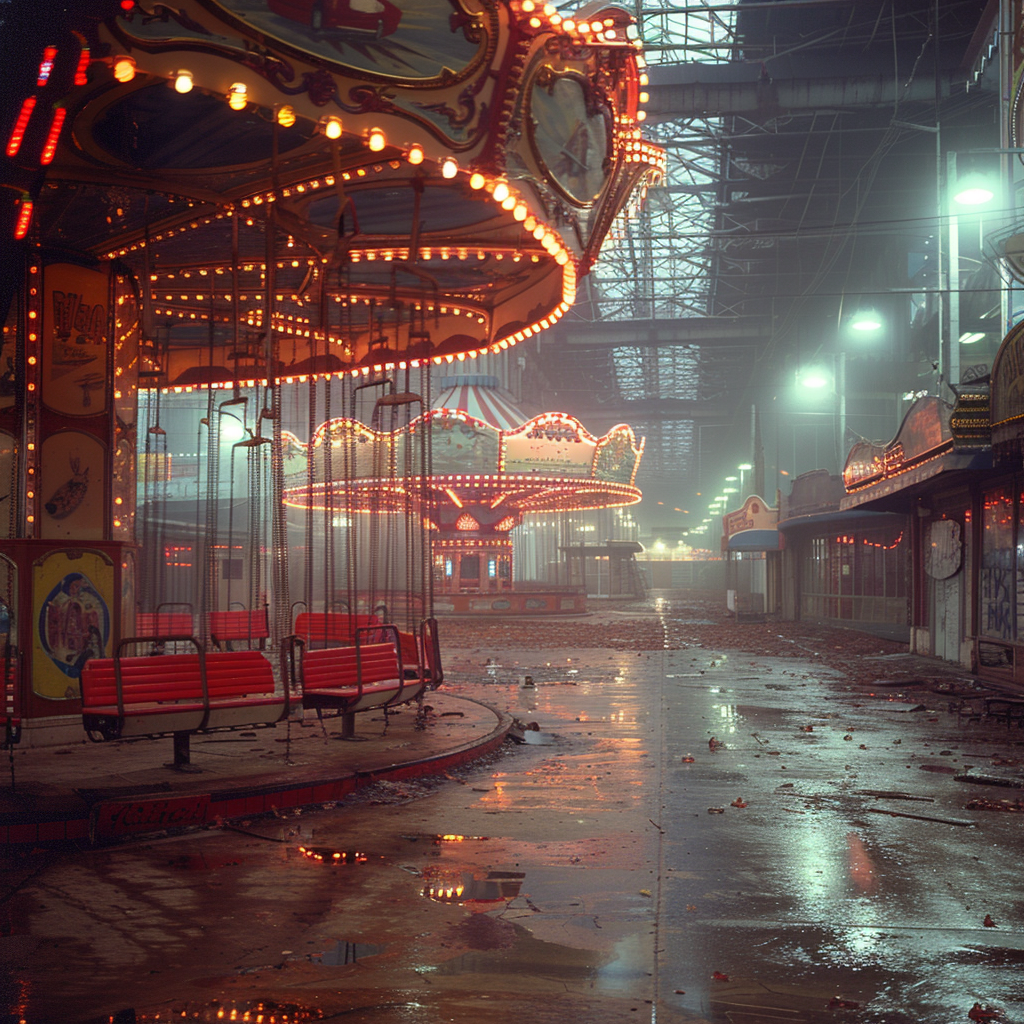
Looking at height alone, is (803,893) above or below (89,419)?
below

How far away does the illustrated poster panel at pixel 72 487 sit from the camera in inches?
415

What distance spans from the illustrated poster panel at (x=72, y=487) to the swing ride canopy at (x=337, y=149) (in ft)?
4.27

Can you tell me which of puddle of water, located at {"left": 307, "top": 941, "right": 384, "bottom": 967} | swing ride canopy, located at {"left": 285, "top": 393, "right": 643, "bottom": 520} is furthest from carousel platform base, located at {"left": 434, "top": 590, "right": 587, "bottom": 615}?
puddle of water, located at {"left": 307, "top": 941, "right": 384, "bottom": 967}

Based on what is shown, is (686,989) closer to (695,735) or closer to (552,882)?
(552,882)

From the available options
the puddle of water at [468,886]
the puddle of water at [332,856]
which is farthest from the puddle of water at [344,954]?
the puddle of water at [332,856]

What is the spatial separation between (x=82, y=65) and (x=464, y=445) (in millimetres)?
28231

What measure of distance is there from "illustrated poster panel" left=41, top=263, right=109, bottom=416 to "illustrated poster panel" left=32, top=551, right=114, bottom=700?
1554 millimetres

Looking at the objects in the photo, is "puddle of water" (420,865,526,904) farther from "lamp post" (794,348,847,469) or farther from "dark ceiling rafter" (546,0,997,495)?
"lamp post" (794,348,847,469)

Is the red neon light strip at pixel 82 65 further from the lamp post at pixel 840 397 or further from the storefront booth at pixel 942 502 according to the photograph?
the lamp post at pixel 840 397

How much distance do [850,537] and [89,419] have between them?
26.0 meters

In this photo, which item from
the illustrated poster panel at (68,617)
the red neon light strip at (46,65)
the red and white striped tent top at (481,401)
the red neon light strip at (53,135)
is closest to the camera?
the red neon light strip at (46,65)

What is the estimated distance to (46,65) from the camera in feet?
22.3

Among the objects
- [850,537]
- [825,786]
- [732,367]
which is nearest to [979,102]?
[850,537]

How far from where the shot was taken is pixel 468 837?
692 centimetres
